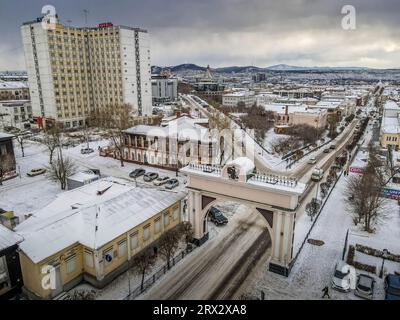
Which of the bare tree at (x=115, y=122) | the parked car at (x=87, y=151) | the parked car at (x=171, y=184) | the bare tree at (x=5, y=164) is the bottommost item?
the parked car at (x=171, y=184)

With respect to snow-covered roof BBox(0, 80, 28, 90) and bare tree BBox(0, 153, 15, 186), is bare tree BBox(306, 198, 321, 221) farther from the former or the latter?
snow-covered roof BBox(0, 80, 28, 90)

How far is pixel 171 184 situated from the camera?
3631 centimetres

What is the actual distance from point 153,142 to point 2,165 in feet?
62.7

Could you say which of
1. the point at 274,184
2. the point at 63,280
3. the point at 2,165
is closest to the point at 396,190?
the point at 274,184

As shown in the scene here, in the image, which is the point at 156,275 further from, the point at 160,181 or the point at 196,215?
the point at 160,181

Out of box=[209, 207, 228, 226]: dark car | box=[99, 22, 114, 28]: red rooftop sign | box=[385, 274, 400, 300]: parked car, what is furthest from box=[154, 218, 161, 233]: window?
box=[99, 22, 114, 28]: red rooftop sign

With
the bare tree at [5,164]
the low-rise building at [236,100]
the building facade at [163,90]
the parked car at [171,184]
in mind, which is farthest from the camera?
the building facade at [163,90]

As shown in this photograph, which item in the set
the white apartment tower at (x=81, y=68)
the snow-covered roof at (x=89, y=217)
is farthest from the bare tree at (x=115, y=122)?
the snow-covered roof at (x=89, y=217)

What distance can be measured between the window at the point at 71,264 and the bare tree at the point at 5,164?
23704 millimetres

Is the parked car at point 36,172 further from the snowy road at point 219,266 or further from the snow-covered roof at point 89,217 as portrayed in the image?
the snowy road at point 219,266

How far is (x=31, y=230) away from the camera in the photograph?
19078 millimetres

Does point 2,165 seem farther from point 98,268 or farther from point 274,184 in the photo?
point 274,184

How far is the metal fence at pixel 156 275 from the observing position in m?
18.2
